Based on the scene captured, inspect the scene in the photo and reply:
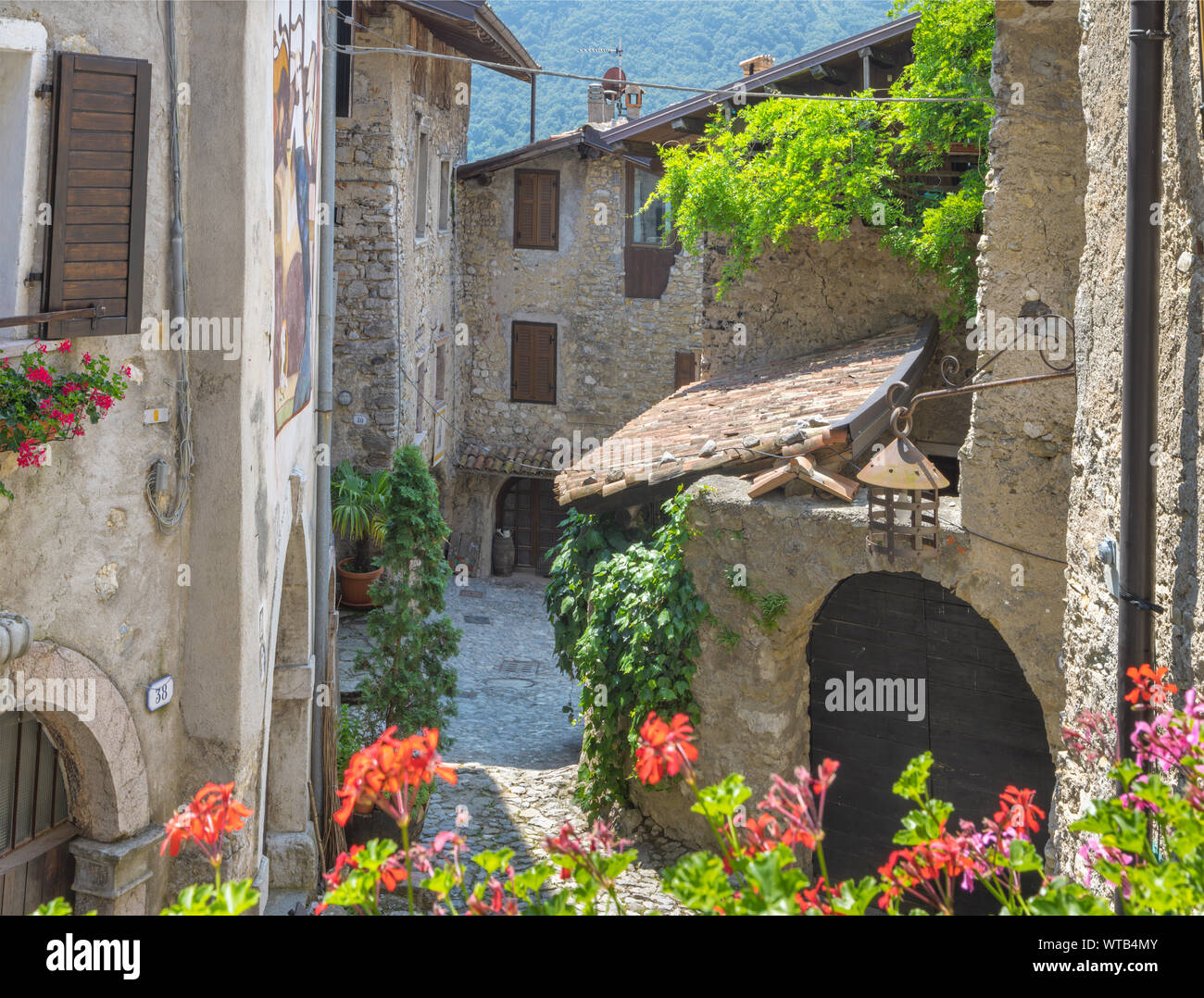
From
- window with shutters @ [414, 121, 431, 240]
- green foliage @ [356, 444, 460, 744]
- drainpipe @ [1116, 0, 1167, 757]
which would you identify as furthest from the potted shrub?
drainpipe @ [1116, 0, 1167, 757]

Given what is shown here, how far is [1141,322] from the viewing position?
375cm

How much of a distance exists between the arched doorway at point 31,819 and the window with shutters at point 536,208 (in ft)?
51.2

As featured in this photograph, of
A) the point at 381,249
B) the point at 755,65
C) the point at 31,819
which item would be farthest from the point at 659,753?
the point at 755,65

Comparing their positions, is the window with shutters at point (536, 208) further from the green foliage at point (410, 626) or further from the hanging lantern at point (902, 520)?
the hanging lantern at point (902, 520)

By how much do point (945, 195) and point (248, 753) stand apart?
276 inches

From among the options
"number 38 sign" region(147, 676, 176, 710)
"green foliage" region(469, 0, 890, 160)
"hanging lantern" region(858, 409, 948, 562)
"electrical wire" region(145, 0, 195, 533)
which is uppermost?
"green foliage" region(469, 0, 890, 160)

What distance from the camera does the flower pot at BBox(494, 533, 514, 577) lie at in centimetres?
2009

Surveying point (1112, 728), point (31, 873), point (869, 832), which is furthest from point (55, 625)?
point (869, 832)

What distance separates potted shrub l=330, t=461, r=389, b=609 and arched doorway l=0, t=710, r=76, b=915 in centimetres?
867

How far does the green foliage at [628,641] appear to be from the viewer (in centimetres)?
761

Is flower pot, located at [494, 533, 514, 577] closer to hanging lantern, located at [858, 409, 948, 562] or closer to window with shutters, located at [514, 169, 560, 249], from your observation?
window with shutters, located at [514, 169, 560, 249]

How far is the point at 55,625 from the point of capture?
4.19 metres

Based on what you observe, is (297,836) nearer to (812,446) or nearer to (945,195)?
(812,446)
